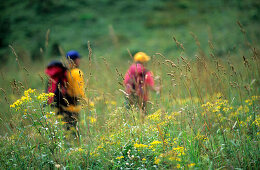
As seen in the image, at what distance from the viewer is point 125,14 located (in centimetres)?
2489

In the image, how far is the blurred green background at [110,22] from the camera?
1889 centimetres

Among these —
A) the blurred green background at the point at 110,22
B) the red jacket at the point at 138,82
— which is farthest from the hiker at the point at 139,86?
the blurred green background at the point at 110,22

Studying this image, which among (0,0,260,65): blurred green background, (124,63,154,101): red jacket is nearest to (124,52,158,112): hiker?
(124,63,154,101): red jacket

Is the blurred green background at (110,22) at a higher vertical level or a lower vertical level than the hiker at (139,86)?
higher

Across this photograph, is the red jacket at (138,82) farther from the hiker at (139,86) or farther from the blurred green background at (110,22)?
the blurred green background at (110,22)

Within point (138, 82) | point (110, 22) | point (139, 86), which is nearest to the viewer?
point (138, 82)

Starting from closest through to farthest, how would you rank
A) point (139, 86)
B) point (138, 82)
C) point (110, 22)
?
point (138, 82), point (139, 86), point (110, 22)

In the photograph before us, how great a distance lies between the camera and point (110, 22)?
23.5 metres

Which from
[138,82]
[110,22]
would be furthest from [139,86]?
[110,22]

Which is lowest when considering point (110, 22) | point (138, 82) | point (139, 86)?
point (138, 82)

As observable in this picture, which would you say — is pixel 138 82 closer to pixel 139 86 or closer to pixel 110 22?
pixel 139 86

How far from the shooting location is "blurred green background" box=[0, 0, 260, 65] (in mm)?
18891

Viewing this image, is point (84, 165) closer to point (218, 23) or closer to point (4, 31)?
point (218, 23)

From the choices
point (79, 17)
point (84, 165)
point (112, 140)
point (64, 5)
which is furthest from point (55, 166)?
point (64, 5)
